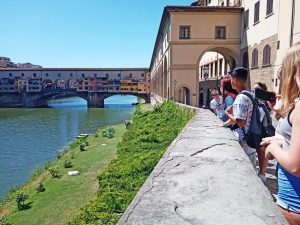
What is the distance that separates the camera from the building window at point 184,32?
2589 centimetres

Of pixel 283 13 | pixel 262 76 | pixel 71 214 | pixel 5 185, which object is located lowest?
pixel 5 185

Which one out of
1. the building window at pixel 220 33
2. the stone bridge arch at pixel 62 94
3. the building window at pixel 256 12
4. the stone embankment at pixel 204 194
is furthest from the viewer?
the stone bridge arch at pixel 62 94

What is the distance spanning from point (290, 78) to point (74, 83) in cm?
7907

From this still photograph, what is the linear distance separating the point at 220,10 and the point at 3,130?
28297mm

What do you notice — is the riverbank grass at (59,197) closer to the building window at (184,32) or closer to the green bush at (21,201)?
the green bush at (21,201)

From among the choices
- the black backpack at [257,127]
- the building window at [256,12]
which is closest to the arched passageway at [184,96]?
the building window at [256,12]

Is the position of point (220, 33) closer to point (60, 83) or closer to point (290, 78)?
point (290, 78)

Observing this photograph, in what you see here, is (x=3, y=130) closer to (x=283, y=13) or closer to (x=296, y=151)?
(x=283, y=13)

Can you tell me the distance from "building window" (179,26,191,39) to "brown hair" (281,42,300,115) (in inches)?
986

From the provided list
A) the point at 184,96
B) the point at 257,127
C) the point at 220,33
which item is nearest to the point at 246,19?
the point at 220,33

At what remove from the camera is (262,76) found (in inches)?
814

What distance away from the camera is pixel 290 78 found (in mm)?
1815

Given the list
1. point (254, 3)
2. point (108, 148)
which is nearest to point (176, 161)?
point (108, 148)

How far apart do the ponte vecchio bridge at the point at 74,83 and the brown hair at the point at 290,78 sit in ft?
233
